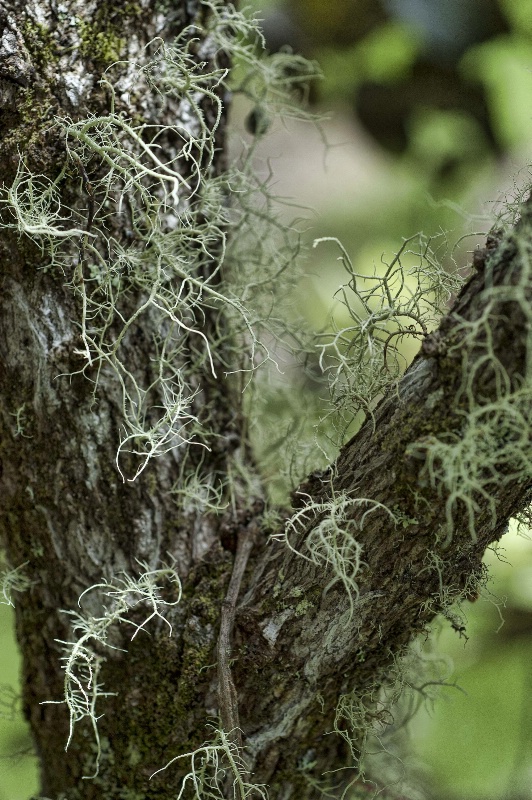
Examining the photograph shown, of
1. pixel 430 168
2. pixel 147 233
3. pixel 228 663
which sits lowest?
pixel 228 663

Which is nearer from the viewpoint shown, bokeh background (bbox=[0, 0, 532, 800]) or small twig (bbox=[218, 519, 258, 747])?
small twig (bbox=[218, 519, 258, 747])

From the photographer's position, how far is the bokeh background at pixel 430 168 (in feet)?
3.60

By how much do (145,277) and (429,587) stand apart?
36cm

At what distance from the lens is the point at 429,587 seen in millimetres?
582

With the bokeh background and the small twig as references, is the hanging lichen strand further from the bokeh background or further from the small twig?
the bokeh background

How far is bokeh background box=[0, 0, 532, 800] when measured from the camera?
110 cm

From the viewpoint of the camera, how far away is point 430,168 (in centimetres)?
170

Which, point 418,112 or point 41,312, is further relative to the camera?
point 418,112

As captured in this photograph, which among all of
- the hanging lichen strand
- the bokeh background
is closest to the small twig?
the hanging lichen strand

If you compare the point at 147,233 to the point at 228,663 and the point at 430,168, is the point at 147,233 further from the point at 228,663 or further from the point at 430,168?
the point at 430,168

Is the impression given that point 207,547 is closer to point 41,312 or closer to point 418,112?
point 41,312

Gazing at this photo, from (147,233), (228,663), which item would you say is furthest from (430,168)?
(228,663)

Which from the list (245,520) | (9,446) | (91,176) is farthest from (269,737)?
(91,176)

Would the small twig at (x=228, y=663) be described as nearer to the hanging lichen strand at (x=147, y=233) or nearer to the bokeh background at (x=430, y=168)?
the hanging lichen strand at (x=147, y=233)
